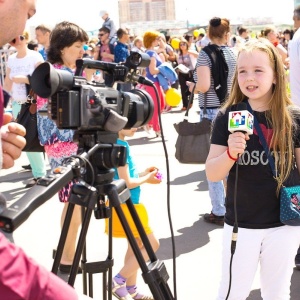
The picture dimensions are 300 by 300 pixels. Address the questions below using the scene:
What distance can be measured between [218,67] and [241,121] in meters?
2.61

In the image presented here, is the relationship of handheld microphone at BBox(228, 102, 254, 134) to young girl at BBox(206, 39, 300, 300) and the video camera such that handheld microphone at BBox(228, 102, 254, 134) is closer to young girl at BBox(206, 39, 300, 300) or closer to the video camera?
young girl at BBox(206, 39, 300, 300)

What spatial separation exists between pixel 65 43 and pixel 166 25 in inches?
2544

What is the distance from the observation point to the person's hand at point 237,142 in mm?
2598

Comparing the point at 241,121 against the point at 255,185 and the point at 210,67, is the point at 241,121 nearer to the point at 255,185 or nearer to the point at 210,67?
the point at 255,185

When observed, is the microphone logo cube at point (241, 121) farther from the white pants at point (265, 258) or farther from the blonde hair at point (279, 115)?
the white pants at point (265, 258)

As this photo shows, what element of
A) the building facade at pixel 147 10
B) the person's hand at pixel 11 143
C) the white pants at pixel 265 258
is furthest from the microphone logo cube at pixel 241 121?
the building facade at pixel 147 10

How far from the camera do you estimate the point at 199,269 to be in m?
4.19

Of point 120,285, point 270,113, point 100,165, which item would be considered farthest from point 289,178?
point 120,285

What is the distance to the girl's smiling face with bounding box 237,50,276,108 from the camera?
287 centimetres

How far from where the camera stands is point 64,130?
161 inches

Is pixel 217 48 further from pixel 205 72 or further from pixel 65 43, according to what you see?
pixel 65 43

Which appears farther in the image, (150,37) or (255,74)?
(150,37)

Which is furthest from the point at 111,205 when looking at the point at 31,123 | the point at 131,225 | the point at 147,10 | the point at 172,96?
the point at 147,10

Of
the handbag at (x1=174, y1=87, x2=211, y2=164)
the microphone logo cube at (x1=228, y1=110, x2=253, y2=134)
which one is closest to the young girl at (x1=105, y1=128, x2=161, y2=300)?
the microphone logo cube at (x1=228, y1=110, x2=253, y2=134)
